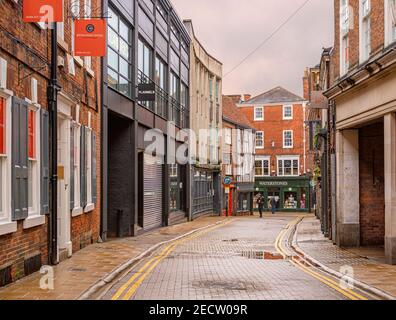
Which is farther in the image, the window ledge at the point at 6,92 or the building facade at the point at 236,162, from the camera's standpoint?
the building facade at the point at 236,162

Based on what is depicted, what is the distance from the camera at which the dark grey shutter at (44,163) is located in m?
13.3

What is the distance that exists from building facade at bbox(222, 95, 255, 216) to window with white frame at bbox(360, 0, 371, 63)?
1298 inches

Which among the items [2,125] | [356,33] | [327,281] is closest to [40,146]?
[2,125]

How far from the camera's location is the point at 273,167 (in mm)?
72000

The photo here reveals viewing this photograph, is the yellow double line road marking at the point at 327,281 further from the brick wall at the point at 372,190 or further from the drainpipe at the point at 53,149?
the drainpipe at the point at 53,149

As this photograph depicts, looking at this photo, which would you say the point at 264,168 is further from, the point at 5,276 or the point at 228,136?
the point at 5,276

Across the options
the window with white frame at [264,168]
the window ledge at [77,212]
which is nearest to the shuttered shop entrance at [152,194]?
the window ledge at [77,212]

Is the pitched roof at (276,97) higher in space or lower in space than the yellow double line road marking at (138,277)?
higher

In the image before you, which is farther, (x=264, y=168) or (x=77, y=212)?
(x=264, y=168)

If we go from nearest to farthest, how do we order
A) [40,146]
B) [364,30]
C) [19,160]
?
[19,160], [40,146], [364,30]

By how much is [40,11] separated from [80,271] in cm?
524

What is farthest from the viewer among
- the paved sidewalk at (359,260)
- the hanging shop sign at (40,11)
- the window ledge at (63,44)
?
the window ledge at (63,44)

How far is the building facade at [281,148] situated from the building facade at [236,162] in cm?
587

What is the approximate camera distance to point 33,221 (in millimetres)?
12594
